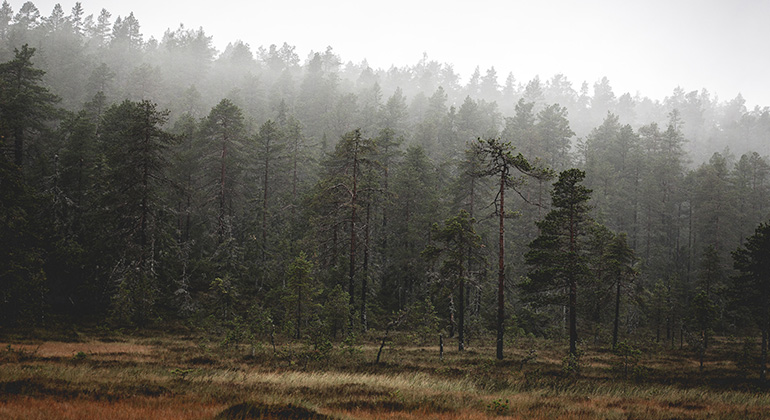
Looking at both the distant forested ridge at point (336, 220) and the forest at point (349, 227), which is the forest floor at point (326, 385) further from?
the distant forested ridge at point (336, 220)

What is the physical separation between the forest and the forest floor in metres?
2.12

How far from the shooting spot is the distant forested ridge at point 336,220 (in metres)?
22.6

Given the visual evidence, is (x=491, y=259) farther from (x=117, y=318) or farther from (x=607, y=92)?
(x=607, y=92)

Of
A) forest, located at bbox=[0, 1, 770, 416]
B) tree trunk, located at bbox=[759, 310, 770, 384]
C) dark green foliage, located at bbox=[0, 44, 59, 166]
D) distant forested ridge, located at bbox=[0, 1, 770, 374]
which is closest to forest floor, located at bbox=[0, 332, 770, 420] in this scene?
tree trunk, located at bbox=[759, 310, 770, 384]

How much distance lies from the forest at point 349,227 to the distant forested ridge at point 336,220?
0.21 m

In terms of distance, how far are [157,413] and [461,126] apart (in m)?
51.2

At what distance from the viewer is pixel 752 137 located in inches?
3546

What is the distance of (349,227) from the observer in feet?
111

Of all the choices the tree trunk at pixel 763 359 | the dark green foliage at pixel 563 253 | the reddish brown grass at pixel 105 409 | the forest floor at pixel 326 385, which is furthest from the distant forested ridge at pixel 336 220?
the reddish brown grass at pixel 105 409

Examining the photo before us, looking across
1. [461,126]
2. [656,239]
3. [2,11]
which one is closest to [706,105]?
[656,239]

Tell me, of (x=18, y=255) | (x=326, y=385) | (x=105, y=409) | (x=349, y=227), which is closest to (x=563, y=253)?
(x=326, y=385)

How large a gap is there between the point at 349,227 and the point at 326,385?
2233 centimetres

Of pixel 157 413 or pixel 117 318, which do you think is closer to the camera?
pixel 157 413

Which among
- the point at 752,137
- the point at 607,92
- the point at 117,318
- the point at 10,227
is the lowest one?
the point at 117,318
